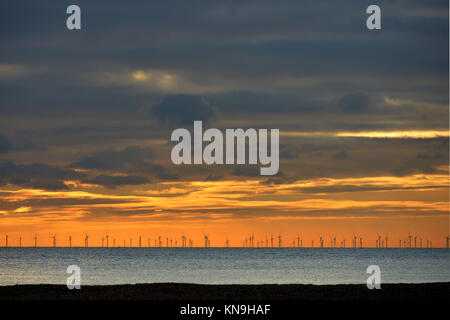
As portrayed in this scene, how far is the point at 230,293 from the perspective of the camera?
124 ft

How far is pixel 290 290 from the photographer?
130ft

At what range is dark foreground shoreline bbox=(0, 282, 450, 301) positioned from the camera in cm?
3584

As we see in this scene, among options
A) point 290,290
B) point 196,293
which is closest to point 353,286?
point 290,290

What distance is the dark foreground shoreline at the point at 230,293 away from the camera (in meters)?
35.8
